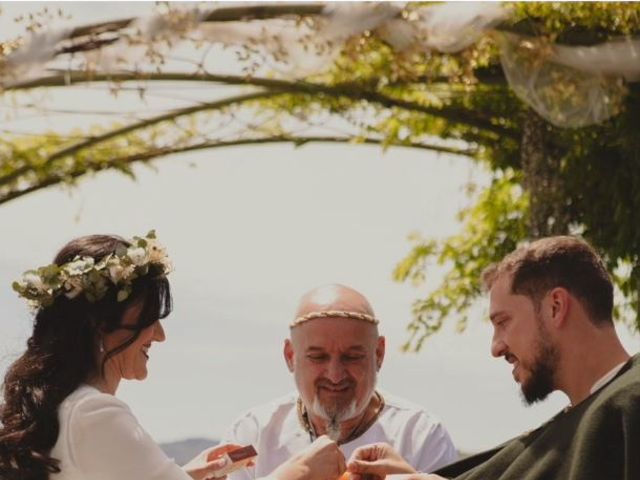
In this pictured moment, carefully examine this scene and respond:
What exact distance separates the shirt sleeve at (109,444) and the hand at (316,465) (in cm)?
41

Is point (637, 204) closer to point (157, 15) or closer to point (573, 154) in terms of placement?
point (573, 154)

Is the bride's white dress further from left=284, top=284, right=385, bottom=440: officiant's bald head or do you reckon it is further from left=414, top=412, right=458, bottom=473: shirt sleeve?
left=414, top=412, right=458, bottom=473: shirt sleeve

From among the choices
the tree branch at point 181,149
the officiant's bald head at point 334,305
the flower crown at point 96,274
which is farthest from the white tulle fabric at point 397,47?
the flower crown at point 96,274

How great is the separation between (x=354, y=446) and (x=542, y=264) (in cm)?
117

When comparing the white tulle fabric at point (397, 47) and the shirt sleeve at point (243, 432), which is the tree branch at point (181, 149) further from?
the shirt sleeve at point (243, 432)

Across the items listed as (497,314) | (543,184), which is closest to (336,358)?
(497,314)

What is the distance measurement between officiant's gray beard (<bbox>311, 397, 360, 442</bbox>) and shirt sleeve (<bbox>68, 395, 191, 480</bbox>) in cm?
106

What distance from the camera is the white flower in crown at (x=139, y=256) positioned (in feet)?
10.2

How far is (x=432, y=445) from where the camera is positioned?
13.1 ft

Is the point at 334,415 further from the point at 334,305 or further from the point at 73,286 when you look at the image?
the point at 73,286

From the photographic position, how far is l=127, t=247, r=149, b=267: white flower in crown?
3.10m

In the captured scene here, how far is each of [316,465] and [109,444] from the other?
631mm

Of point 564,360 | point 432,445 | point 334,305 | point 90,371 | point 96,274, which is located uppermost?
point 96,274

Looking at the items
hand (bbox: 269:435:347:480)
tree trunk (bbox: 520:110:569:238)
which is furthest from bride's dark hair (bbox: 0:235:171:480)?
tree trunk (bbox: 520:110:569:238)
